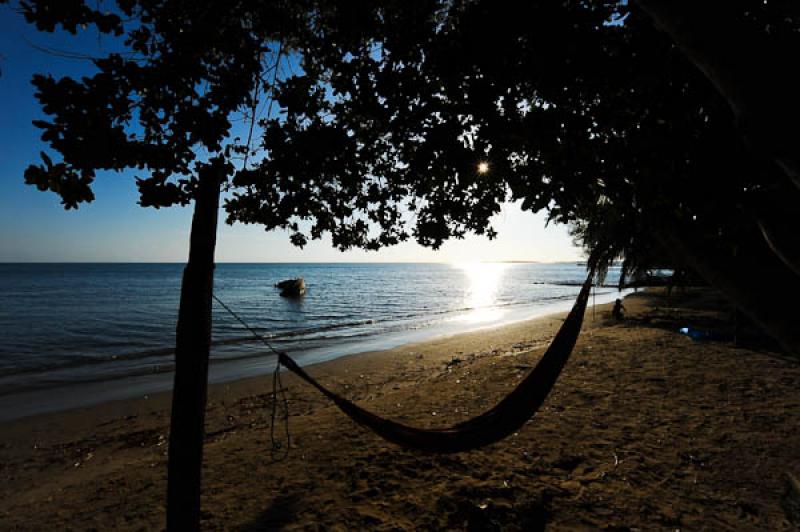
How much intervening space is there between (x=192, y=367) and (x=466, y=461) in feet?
10.2

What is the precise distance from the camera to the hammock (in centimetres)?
336

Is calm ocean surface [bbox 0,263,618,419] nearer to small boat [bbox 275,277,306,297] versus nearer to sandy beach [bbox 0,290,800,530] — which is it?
sandy beach [bbox 0,290,800,530]

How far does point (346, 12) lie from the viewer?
2.79 m

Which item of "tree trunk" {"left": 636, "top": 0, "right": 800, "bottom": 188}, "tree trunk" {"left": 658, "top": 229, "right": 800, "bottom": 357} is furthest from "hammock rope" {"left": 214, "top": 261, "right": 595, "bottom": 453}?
"tree trunk" {"left": 636, "top": 0, "right": 800, "bottom": 188}

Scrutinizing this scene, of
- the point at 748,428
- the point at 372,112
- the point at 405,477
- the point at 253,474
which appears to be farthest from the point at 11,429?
the point at 748,428

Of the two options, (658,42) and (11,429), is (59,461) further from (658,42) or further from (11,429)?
(658,42)

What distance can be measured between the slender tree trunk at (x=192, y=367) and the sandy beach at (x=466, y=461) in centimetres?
103

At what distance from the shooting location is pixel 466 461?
4270 mm

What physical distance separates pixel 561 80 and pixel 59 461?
750 cm

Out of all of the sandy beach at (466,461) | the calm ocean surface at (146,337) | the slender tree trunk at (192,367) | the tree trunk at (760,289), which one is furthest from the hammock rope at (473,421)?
the calm ocean surface at (146,337)

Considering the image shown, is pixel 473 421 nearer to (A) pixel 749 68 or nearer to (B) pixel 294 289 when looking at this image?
(A) pixel 749 68

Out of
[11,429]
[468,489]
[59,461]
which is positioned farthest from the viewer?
[11,429]

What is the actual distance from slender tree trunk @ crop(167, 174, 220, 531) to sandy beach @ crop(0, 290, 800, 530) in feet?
3.40

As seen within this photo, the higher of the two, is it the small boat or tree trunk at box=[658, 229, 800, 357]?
tree trunk at box=[658, 229, 800, 357]
